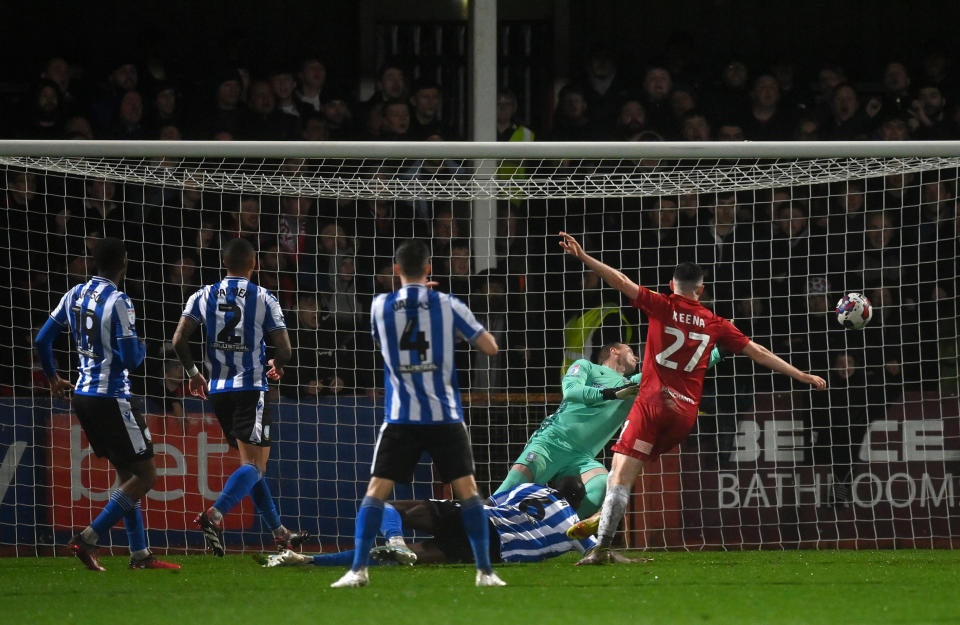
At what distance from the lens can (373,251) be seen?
10500 millimetres

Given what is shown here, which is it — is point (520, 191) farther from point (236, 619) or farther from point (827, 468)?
point (236, 619)

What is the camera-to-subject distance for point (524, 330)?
398 inches

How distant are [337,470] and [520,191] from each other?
2531 millimetres

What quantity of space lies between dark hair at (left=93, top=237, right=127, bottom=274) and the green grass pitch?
67.9 inches

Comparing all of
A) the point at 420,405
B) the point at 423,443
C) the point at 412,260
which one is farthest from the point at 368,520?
the point at 412,260

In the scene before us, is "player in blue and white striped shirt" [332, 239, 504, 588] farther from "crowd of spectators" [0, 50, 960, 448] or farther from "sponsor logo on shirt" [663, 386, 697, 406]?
"crowd of spectators" [0, 50, 960, 448]

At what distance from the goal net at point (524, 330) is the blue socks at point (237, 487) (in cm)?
151

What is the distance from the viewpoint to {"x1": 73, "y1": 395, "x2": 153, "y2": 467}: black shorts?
7496 mm

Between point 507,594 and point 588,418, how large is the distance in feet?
8.80

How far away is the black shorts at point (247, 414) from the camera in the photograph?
7781 mm

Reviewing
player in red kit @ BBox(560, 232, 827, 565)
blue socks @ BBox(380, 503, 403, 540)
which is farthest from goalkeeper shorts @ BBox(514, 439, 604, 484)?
blue socks @ BBox(380, 503, 403, 540)

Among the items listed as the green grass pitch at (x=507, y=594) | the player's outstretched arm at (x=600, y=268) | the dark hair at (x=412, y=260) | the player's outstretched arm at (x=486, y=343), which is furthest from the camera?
the player's outstretched arm at (x=600, y=268)

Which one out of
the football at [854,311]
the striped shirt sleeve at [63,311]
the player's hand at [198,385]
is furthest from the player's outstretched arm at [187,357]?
the football at [854,311]

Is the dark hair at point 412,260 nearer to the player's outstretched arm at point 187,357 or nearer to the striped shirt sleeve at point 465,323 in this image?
the striped shirt sleeve at point 465,323
